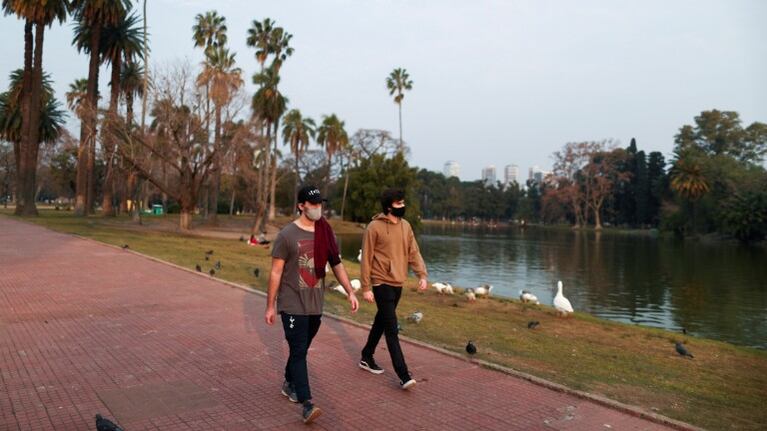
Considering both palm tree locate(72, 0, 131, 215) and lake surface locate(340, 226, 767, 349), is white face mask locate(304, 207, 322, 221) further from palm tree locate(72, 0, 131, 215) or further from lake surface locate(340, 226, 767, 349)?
palm tree locate(72, 0, 131, 215)

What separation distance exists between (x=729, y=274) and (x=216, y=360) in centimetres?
2872

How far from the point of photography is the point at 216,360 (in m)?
6.20

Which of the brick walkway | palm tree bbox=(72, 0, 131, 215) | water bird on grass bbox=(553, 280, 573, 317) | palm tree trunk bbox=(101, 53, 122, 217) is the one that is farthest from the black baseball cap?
palm tree bbox=(72, 0, 131, 215)

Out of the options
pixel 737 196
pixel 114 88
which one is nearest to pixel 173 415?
pixel 114 88

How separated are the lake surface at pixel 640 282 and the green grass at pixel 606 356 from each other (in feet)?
13.1

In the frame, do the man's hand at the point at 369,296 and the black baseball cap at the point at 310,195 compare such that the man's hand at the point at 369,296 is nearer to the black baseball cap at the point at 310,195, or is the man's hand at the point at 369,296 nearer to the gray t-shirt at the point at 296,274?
the gray t-shirt at the point at 296,274

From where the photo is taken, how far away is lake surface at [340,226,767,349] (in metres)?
16.0

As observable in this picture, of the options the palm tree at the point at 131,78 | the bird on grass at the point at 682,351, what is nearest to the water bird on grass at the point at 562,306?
the bird on grass at the point at 682,351

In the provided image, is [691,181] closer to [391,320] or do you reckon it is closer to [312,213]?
[391,320]

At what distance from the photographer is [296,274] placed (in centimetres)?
471

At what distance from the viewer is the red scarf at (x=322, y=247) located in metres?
4.81

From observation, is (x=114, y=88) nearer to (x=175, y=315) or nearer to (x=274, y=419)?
(x=175, y=315)

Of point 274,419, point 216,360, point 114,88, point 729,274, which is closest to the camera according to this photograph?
point 274,419

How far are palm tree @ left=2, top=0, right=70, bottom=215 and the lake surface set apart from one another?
20.7 metres
